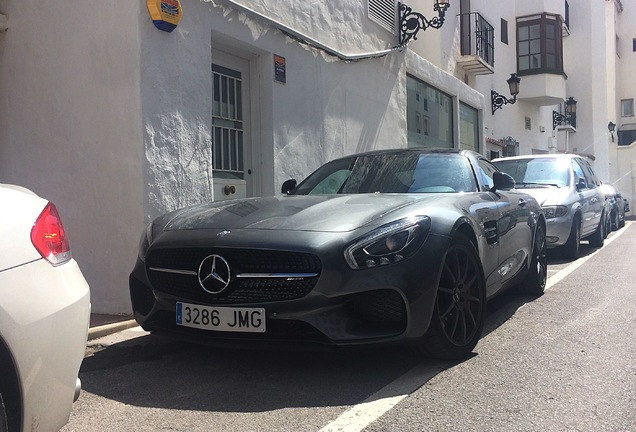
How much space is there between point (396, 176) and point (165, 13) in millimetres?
2867

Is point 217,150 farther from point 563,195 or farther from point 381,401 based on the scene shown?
point 563,195

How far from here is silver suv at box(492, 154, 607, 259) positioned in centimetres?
847

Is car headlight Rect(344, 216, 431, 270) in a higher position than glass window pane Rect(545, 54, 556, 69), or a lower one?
lower

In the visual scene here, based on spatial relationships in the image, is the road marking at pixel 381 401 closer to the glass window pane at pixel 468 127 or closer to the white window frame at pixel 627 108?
the glass window pane at pixel 468 127

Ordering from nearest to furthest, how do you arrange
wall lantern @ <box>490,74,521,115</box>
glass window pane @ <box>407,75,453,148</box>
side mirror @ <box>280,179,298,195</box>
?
side mirror @ <box>280,179,298,195</box> < glass window pane @ <box>407,75,453,148</box> < wall lantern @ <box>490,74,521,115</box>

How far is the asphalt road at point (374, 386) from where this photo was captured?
2.88m

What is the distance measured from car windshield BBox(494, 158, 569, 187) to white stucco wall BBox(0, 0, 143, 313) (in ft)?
20.1

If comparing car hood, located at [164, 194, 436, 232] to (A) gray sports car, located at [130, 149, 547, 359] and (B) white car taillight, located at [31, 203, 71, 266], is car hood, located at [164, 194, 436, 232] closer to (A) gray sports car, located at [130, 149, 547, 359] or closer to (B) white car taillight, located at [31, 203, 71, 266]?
(A) gray sports car, located at [130, 149, 547, 359]

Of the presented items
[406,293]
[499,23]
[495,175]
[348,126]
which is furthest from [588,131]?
[406,293]

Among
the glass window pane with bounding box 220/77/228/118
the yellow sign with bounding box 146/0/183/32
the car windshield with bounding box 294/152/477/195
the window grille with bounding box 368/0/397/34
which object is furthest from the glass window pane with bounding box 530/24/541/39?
the car windshield with bounding box 294/152/477/195

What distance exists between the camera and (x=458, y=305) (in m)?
3.75

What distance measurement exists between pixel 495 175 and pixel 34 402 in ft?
12.8

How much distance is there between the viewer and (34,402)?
2061mm

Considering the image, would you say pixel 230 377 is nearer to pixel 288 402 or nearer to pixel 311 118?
pixel 288 402
